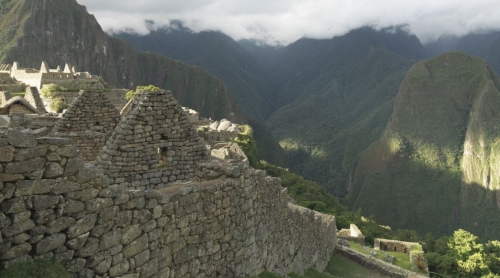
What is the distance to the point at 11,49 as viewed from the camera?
502 feet

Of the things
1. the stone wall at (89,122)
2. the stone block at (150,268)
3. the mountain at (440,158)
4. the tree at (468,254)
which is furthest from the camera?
the mountain at (440,158)

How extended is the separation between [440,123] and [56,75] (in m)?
172

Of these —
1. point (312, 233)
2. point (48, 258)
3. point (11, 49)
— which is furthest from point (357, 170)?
point (48, 258)

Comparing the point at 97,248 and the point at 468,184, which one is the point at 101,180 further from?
the point at 468,184

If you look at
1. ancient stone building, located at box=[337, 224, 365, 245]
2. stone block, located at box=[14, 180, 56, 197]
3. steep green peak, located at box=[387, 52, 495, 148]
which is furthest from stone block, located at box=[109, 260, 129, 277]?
steep green peak, located at box=[387, 52, 495, 148]

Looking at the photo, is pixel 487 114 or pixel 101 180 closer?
pixel 101 180

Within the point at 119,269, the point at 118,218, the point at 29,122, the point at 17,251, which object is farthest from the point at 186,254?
the point at 29,122

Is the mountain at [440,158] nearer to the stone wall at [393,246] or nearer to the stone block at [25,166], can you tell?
the stone wall at [393,246]

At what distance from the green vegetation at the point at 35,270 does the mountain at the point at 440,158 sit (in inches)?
5776

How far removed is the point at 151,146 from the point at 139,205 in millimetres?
2266

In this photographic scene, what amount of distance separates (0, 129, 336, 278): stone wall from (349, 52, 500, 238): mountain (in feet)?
471

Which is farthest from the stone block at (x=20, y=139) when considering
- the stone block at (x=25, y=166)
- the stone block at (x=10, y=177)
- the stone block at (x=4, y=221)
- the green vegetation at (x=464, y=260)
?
the green vegetation at (x=464, y=260)

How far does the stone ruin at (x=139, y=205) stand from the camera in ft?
10.8

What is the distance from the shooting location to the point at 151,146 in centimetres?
648
